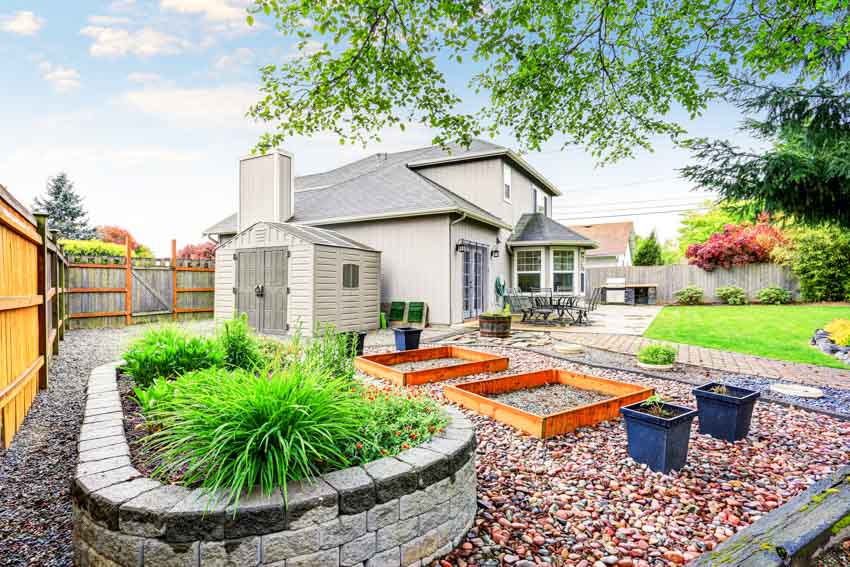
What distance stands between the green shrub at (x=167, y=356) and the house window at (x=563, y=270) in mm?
12246

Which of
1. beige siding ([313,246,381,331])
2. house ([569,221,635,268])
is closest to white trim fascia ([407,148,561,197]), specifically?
beige siding ([313,246,381,331])

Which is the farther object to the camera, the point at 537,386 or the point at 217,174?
the point at 217,174

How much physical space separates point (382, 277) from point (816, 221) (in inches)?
371

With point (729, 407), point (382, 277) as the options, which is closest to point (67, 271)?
point (382, 277)

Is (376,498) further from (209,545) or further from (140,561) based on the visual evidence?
(140,561)

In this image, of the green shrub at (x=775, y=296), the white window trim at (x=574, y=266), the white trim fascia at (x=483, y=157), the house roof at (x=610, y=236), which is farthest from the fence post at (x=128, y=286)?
the house roof at (x=610, y=236)

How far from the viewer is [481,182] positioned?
1355 centimetres

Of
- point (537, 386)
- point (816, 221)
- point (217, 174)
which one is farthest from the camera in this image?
point (217, 174)

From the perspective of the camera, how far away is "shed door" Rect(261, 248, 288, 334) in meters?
9.38

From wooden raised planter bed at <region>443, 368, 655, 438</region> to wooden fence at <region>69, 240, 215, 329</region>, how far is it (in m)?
10.1

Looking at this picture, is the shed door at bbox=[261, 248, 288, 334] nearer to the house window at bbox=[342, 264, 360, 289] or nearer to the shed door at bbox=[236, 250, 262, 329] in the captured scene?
the shed door at bbox=[236, 250, 262, 329]

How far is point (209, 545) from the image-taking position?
1.62 meters

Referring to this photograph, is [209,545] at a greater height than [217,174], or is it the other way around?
[217,174]

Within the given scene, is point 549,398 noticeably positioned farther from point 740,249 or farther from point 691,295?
point 740,249
